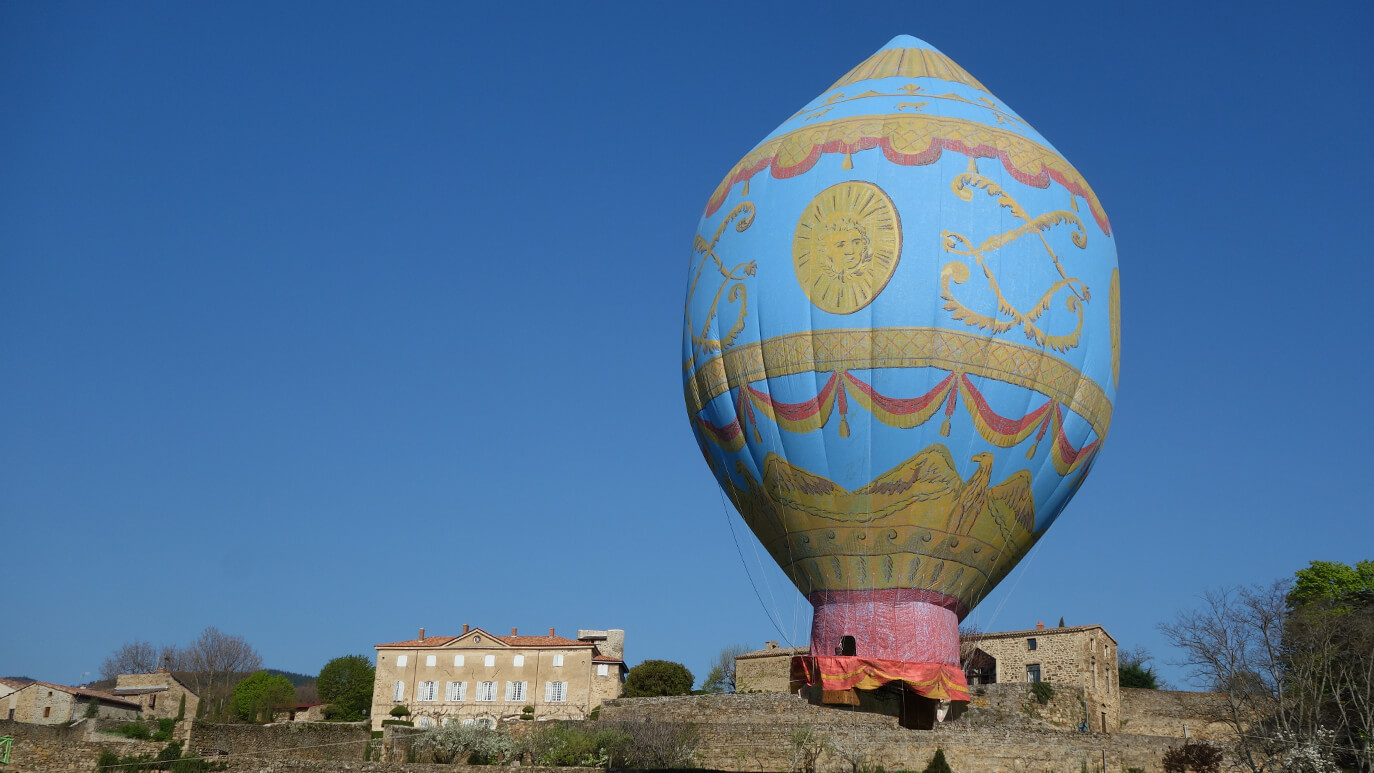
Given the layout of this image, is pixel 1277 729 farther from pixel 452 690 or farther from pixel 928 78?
pixel 452 690

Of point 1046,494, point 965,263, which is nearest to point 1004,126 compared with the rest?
point 965,263

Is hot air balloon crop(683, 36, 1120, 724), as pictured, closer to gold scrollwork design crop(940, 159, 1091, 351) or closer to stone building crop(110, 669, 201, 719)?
gold scrollwork design crop(940, 159, 1091, 351)

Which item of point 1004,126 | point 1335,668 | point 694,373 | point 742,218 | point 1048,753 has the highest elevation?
point 1004,126

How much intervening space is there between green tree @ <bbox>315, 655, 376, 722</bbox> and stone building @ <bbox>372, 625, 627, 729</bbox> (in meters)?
2.48

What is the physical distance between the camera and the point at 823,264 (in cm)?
1518

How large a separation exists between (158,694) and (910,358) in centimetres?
4663

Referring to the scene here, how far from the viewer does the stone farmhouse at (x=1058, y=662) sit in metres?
38.0

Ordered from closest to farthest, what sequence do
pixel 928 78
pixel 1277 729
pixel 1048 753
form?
pixel 928 78 < pixel 1277 729 < pixel 1048 753

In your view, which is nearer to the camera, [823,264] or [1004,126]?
[823,264]

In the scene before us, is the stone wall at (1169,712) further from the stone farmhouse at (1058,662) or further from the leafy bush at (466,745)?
the leafy bush at (466,745)

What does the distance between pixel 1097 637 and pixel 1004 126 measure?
27.3 metres

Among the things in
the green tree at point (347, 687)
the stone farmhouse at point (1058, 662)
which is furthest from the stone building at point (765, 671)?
the green tree at point (347, 687)

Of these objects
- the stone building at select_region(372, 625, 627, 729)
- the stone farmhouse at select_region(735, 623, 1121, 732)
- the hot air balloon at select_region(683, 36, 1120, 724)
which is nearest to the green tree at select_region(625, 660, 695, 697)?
the stone building at select_region(372, 625, 627, 729)

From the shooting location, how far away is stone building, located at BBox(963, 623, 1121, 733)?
38.1m
